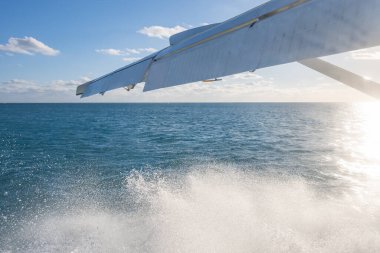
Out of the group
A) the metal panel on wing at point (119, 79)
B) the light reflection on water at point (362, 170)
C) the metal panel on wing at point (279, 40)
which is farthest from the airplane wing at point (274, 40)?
the light reflection on water at point (362, 170)

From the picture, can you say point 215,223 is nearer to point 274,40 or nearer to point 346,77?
point 346,77

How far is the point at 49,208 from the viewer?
1522 centimetres

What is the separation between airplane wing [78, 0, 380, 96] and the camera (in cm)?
175

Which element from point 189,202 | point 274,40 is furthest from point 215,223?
point 274,40

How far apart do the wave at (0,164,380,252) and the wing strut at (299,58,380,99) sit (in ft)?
29.6

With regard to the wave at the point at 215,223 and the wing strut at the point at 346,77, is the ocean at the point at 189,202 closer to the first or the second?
the wave at the point at 215,223

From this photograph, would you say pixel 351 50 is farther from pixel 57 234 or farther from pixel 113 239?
pixel 57 234

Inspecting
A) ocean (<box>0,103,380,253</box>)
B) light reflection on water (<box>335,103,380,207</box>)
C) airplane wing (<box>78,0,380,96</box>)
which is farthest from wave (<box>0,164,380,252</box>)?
airplane wing (<box>78,0,380,96</box>)

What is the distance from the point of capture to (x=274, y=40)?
232 centimetres

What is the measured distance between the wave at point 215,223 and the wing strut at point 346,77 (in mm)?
9025

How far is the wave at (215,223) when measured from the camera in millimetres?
10969

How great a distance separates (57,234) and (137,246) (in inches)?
149

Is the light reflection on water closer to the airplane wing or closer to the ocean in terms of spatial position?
the ocean

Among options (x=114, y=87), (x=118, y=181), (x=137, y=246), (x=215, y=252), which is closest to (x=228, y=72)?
(x=114, y=87)
